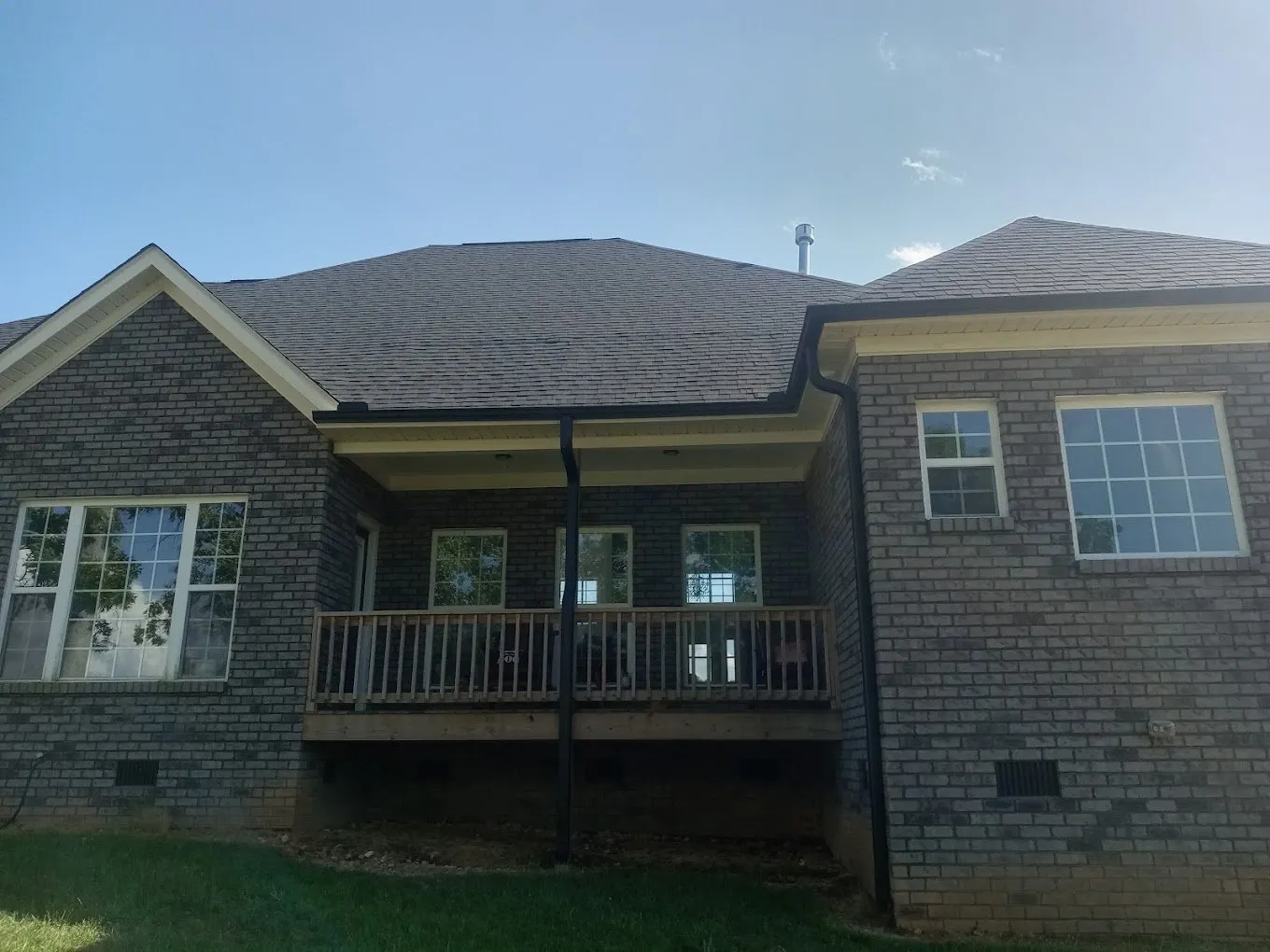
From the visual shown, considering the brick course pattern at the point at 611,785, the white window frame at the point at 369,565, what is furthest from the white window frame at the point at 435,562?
the brick course pattern at the point at 611,785

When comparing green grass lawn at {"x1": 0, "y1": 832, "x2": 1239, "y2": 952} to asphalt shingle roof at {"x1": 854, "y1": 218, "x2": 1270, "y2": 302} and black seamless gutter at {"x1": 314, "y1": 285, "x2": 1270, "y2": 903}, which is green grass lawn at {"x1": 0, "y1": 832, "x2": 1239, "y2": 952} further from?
asphalt shingle roof at {"x1": 854, "y1": 218, "x2": 1270, "y2": 302}

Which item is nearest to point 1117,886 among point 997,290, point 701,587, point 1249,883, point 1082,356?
point 1249,883

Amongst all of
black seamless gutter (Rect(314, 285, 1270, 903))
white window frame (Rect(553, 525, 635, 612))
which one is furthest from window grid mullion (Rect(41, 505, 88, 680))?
black seamless gutter (Rect(314, 285, 1270, 903))

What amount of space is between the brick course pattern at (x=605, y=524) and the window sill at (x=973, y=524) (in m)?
3.43

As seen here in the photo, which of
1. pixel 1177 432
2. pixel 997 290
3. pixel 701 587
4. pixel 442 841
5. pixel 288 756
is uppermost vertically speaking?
pixel 997 290

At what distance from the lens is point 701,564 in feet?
36.6

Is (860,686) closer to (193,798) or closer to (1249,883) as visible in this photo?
(1249,883)

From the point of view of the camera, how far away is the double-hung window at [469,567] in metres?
11.3

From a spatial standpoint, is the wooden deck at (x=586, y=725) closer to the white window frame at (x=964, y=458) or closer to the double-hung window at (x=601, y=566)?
the double-hung window at (x=601, y=566)

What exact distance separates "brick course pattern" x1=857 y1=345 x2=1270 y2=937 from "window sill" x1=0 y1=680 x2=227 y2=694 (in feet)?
20.8

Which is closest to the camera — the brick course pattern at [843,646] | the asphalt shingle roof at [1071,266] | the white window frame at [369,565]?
the asphalt shingle roof at [1071,266]

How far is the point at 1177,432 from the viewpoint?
302 inches

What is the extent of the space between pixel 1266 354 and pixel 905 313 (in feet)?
9.57

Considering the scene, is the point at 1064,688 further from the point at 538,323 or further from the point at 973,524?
the point at 538,323
